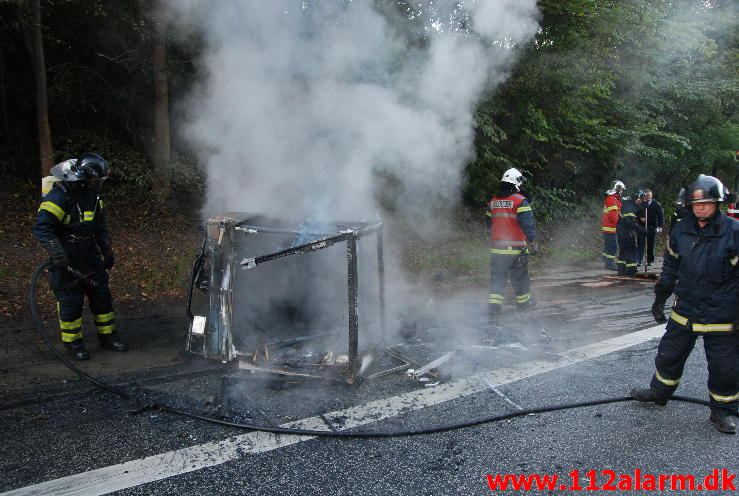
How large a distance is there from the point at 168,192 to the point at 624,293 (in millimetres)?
7799

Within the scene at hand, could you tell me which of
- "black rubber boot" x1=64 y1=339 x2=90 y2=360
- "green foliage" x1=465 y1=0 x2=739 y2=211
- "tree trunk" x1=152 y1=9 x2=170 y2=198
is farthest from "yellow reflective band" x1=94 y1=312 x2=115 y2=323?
"green foliage" x1=465 y1=0 x2=739 y2=211

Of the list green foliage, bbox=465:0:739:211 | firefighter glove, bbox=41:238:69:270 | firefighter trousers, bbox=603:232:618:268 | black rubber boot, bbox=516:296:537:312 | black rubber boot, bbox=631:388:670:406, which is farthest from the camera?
firefighter trousers, bbox=603:232:618:268

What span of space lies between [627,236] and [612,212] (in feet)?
2.69

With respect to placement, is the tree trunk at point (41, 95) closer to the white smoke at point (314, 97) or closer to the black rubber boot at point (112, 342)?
the white smoke at point (314, 97)

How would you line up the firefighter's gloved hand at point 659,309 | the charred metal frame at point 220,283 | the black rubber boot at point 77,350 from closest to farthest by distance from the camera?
the firefighter's gloved hand at point 659,309 → the charred metal frame at point 220,283 → the black rubber boot at point 77,350

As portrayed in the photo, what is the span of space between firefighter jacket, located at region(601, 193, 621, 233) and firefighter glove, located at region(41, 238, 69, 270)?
862cm

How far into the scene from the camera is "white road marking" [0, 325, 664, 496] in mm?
2314

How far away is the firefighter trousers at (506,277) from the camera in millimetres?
5531

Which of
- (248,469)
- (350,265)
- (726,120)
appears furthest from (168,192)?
(726,120)

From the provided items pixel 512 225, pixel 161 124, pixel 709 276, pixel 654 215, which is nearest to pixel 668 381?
pixel 709 276

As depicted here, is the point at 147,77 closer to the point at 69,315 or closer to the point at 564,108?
the point at 69,315

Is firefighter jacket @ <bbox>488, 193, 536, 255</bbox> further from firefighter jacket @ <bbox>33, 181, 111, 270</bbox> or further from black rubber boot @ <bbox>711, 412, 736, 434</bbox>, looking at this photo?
firefighter jacket @ <bbox>33, 181, 111, 270</bbox>

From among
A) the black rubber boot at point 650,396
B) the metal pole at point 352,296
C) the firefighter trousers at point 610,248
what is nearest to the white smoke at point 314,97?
the metal pole at point 352,296

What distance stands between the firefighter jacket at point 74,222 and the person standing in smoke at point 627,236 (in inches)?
313
